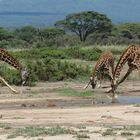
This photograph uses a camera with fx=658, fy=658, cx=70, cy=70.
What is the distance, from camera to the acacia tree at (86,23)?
7994 cm

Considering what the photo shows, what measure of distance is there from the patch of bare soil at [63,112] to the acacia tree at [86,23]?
173ft

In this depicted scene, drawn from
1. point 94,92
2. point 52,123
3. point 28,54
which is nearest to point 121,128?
point 52,123

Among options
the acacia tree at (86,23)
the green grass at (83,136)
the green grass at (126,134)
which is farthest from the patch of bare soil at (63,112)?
the acacia tree at (86,23)

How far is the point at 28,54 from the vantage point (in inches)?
1702

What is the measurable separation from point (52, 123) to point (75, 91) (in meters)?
9.23

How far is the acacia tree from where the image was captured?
79.9 m

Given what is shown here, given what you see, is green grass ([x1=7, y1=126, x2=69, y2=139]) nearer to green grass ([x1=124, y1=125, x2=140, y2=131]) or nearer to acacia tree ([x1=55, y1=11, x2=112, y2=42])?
green grass ([x1=124, y1=125, x2=140, y2=131])

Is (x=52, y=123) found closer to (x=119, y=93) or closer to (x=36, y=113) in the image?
(x=36, y=113)

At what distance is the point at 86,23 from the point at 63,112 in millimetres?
60811

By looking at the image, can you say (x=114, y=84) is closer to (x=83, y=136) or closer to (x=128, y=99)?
(x=128, y=99)

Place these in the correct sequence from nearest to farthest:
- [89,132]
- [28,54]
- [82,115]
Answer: [89,132] → [82,115] → [28,54]

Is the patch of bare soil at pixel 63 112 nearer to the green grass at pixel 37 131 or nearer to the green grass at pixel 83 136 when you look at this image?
the green grass at pixel 83 136

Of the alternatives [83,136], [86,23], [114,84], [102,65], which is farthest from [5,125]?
[86,23]

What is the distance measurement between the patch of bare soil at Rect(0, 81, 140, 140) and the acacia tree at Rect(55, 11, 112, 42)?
52.8 meters
